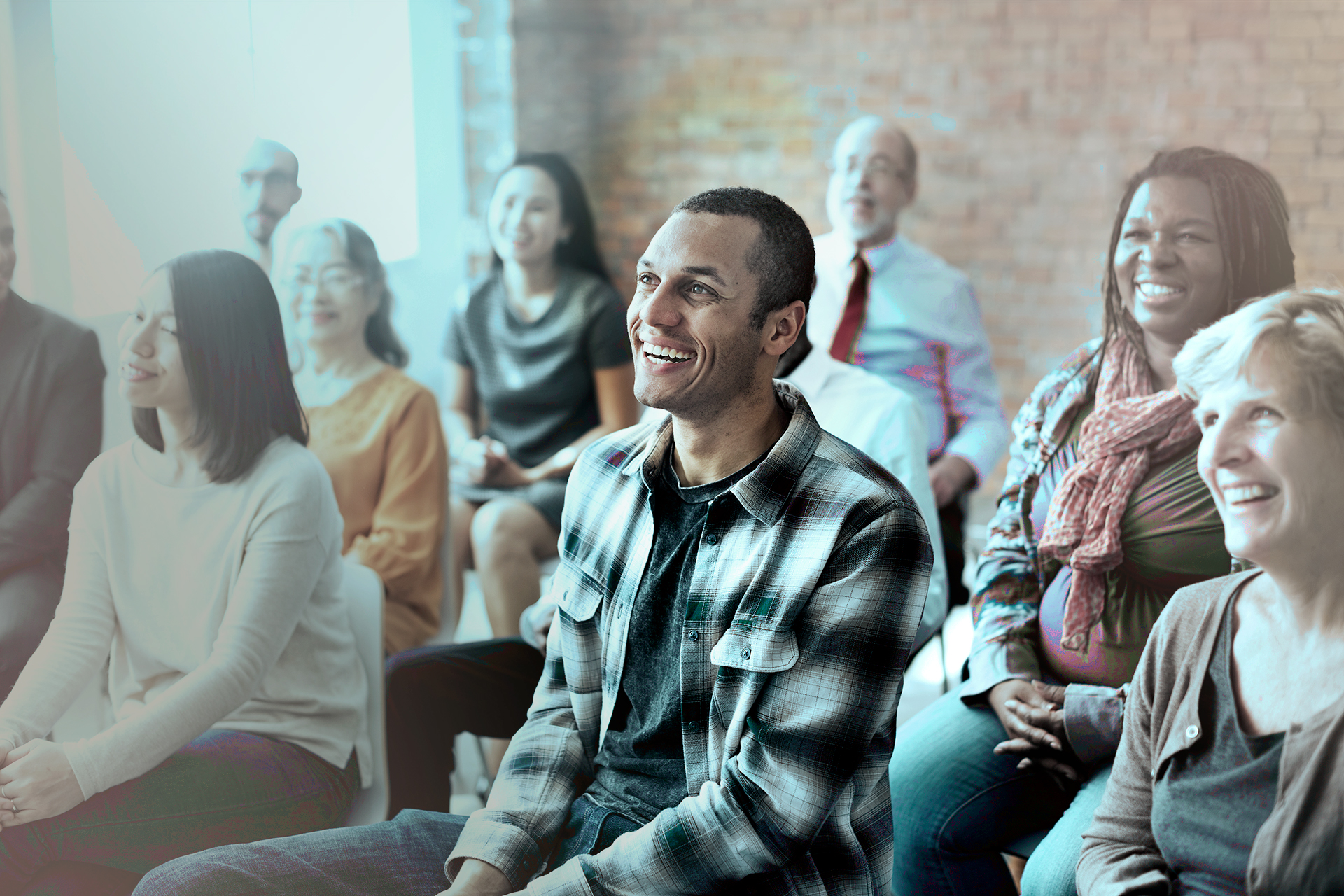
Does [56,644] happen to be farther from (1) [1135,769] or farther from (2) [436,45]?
(2) [436,45]

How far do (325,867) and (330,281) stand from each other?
1188 millimetres

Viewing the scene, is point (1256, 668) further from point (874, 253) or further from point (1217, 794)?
point (874, 253)

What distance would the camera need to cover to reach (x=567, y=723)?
1.44 metres

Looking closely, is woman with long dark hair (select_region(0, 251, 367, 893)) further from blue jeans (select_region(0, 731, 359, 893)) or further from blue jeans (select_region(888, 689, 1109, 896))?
blue jeans (select_region(888, 689, 1109, 896))

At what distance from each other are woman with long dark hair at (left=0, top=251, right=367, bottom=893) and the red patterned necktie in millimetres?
1549

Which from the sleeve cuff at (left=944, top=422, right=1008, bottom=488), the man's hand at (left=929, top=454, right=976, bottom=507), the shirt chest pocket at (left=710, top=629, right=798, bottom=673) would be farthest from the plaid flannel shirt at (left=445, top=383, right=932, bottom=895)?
the sleeve cuff at (left=944, top=422, right=1008, bottom=488)

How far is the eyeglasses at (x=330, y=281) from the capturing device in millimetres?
2039

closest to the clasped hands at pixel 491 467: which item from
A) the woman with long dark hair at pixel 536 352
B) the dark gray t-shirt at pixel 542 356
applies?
the woman with long dark hair at pixel 536 352

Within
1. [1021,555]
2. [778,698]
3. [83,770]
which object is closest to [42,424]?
[83,770]

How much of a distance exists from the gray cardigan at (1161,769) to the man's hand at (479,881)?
2.37 ft

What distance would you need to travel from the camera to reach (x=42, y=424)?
1.65 meters

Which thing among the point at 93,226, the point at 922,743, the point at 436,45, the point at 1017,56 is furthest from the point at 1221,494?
the point at 1017,56

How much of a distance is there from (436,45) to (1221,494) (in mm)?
2557

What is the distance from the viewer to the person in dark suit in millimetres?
1619
